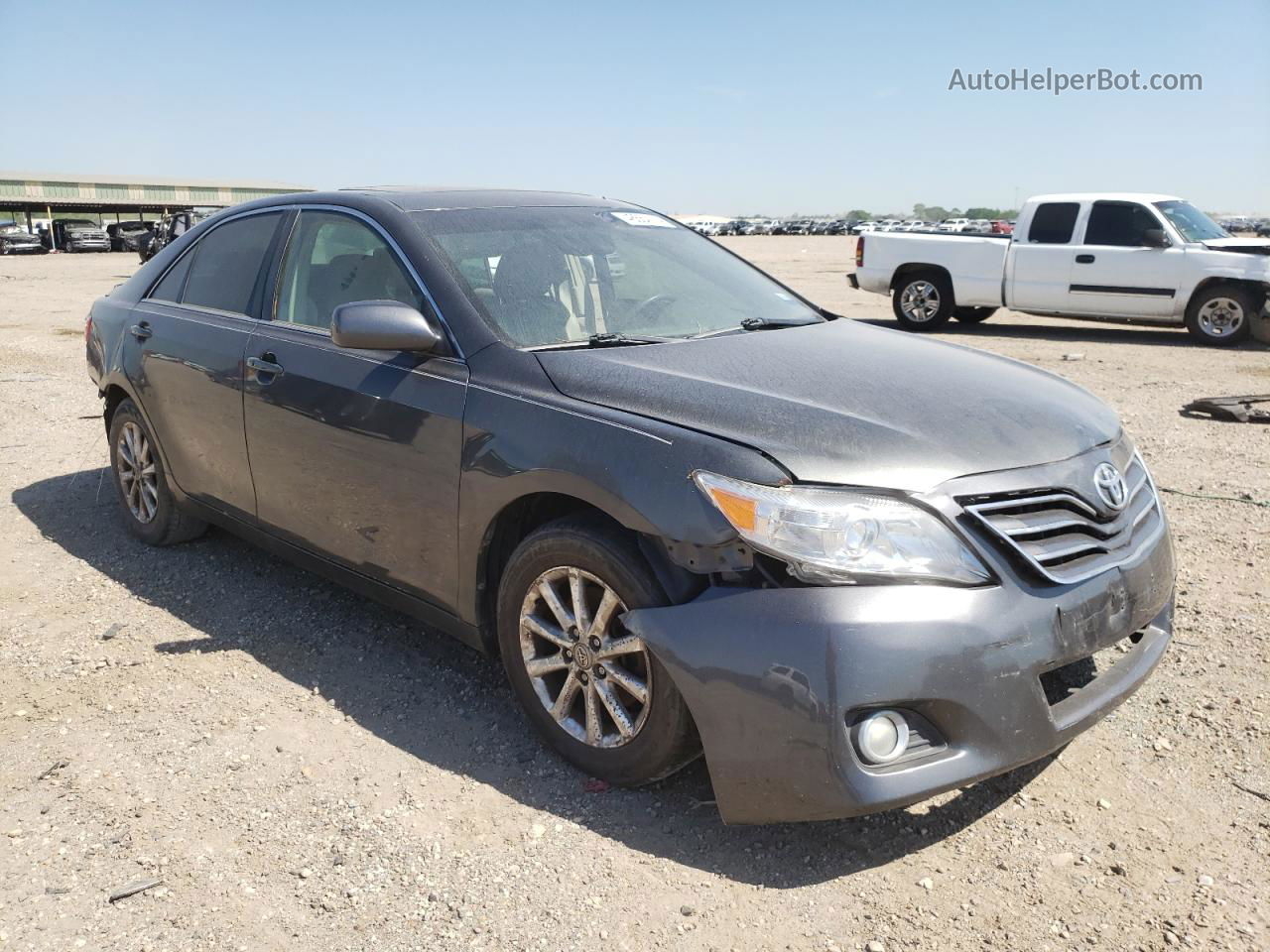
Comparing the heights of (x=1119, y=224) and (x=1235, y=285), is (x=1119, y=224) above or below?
above

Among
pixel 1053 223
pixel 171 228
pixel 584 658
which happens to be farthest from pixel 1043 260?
pixel 171 228

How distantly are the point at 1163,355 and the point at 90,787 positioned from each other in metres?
12.4

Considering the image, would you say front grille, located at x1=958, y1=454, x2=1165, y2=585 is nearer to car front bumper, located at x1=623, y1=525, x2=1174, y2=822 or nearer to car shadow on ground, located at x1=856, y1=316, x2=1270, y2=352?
car front bumper, located at x1=623, y1=525, x2=1174, y2=822

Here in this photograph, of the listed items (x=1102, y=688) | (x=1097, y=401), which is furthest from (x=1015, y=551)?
(x=1097, y=401)

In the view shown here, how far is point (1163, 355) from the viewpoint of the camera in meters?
12.6

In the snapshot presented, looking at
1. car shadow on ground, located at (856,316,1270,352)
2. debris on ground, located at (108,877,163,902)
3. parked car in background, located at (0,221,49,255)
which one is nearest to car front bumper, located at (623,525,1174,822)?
debris on ground, located at (108,877,163,902)

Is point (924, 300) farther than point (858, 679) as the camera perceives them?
Yes

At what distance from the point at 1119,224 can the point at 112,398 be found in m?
12.4

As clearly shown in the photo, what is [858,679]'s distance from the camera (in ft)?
8.29

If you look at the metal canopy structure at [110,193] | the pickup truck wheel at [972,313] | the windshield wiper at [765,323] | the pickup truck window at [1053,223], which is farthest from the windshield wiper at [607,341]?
the metal canopy structure at [110,193]

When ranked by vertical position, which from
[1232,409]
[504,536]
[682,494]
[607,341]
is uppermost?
[607,341]

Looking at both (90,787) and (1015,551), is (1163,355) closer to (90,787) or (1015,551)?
(1015,551)

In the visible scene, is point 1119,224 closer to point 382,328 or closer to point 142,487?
point 142,487

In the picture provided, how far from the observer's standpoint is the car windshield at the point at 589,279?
366 centimetres
